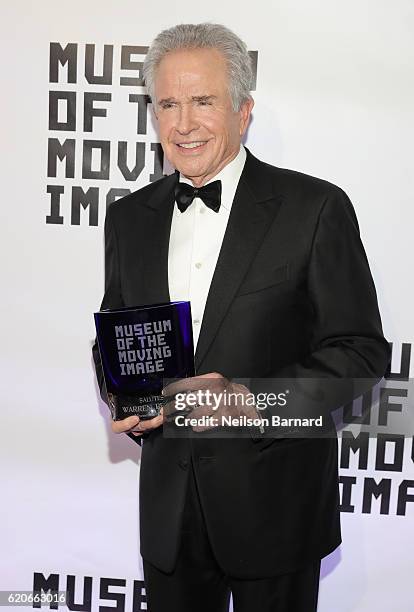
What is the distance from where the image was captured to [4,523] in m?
2.65

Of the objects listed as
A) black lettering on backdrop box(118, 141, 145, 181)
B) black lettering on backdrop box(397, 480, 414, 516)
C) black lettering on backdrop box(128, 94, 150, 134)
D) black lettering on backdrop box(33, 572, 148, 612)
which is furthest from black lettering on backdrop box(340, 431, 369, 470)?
black lettering on backdrop box(128, 94, 150, 134)

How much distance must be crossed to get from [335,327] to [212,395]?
0.30 metres

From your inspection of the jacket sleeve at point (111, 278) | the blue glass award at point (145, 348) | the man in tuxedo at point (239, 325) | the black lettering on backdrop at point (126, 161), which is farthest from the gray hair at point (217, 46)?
the black lettering on backdrop at point (126, 161)

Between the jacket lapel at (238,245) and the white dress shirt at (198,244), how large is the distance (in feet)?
0.21

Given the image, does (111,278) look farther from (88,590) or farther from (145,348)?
(88,590)

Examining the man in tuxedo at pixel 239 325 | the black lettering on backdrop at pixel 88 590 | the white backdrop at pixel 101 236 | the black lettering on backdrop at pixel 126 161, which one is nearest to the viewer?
the man in tuxedo at pixel 239 325

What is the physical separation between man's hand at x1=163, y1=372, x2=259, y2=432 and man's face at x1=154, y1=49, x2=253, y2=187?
0.50 m

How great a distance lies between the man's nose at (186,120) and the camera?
1.74 metres

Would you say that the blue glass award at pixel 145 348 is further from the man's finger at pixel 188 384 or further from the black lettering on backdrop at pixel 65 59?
the black lettering on backdrop at pixel 65 59

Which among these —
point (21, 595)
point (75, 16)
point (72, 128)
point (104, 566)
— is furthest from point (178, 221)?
→ point (21, 595)

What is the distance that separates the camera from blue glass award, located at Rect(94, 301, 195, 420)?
156 centimetres

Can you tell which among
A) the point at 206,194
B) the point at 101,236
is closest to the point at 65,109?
the point at 101,236

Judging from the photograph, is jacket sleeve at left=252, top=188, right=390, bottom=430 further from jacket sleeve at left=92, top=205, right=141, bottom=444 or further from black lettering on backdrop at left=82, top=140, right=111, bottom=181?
black lettering on backdrop at left=82, top=140, right=111, bottom=181

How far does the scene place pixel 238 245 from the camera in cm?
170
